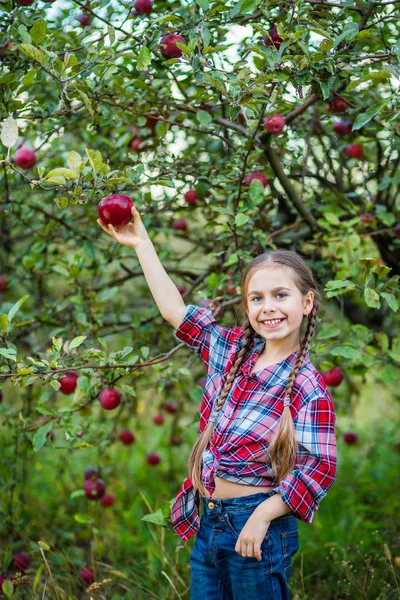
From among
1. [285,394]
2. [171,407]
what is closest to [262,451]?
[285,394]

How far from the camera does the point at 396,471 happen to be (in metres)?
3.80

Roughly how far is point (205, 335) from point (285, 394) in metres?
0.33

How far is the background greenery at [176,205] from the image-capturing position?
69.6 inches

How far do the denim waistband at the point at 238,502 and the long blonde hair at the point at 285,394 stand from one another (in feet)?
0.12

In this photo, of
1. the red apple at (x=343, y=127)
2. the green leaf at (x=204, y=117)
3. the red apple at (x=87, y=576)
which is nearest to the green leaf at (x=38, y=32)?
the green leaf at (x=204, y=117)

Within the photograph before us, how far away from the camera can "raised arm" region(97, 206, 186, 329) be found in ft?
5.87

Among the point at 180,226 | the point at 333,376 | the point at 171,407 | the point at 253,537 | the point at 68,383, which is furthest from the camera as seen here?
the point at 171,407

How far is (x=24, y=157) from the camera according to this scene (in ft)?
7.94

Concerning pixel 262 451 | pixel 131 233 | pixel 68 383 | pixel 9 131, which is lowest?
pixel 262 451

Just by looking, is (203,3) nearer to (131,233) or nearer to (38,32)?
(38,32)

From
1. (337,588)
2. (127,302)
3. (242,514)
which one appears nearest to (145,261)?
(242,514)

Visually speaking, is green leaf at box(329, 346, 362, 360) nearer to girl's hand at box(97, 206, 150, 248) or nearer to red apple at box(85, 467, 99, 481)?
girl's hand at box(97, 206, 150, 248)

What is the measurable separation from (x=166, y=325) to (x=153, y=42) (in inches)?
46.4

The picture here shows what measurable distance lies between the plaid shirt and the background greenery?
1.11ft
